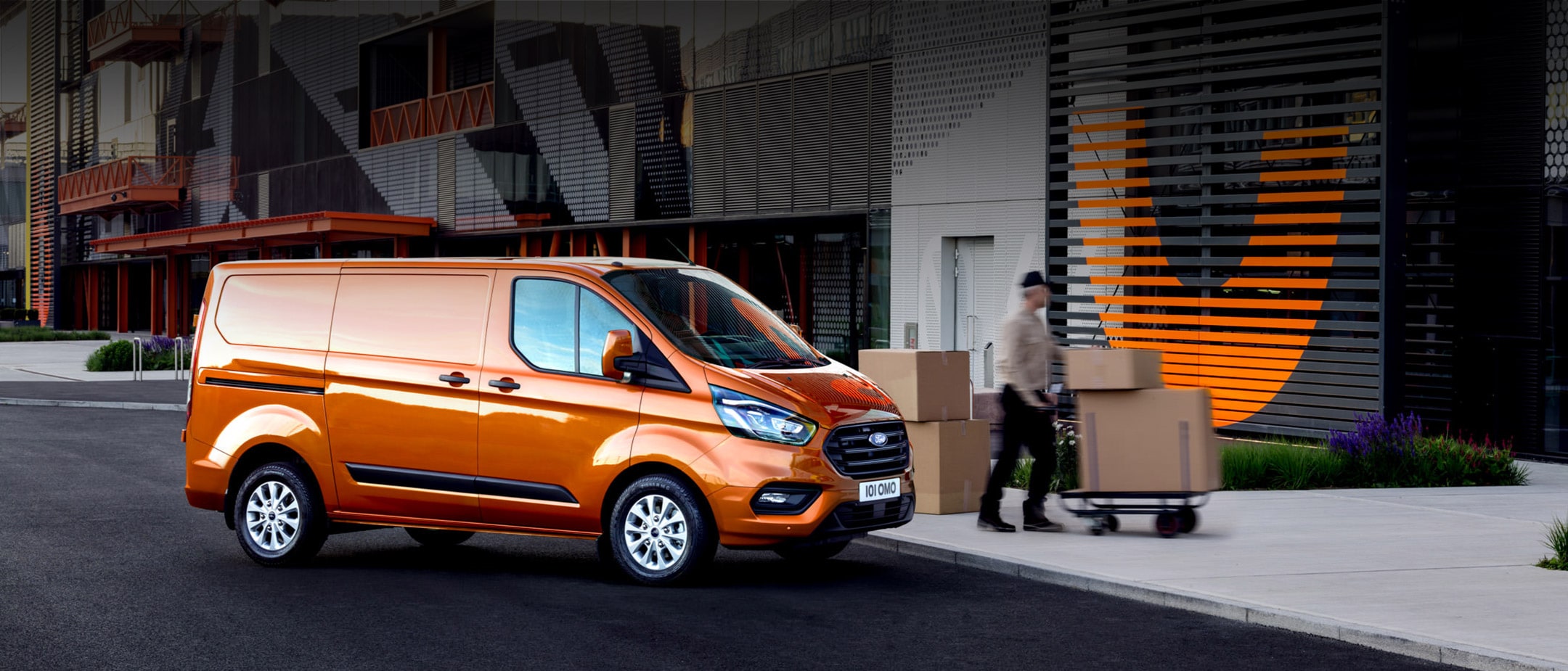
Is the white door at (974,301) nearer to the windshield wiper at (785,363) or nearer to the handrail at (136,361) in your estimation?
the windshield wiper at (785,363)

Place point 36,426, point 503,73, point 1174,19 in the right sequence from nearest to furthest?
point 1174,19, point 36,426, point 503,73

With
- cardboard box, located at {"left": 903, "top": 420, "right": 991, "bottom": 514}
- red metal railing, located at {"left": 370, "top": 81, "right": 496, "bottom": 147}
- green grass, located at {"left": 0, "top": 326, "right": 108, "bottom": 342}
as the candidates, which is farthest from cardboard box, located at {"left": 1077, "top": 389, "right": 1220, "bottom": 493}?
green grass, located at {"left": 0, "top": 326, "right": 108, "bottom": 342}

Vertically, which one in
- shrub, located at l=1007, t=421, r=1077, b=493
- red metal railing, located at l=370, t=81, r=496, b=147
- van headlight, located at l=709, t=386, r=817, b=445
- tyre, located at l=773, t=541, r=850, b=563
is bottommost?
tyre, located at l=773, t=541, r=850, b=563

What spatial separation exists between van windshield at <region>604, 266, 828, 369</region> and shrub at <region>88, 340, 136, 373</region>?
25.1 meters

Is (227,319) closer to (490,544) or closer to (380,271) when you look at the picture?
(380,271)

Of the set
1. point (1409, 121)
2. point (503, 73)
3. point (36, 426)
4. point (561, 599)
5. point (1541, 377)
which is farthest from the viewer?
point (503, 73)

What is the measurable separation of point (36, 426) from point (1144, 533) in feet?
47.6

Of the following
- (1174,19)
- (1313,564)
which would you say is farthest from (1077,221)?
(1313,564)

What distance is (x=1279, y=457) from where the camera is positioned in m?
13.3

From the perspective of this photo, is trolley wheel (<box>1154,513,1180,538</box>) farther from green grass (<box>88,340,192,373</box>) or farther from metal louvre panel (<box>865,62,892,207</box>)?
green grass (<box>88,340,192,373</box>)

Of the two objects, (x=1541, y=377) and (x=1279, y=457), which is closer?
(x=1279, y=457)

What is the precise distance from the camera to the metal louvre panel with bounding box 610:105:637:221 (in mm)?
26328

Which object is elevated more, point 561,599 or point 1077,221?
point 1077,221

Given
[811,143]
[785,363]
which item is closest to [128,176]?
[811,143]
